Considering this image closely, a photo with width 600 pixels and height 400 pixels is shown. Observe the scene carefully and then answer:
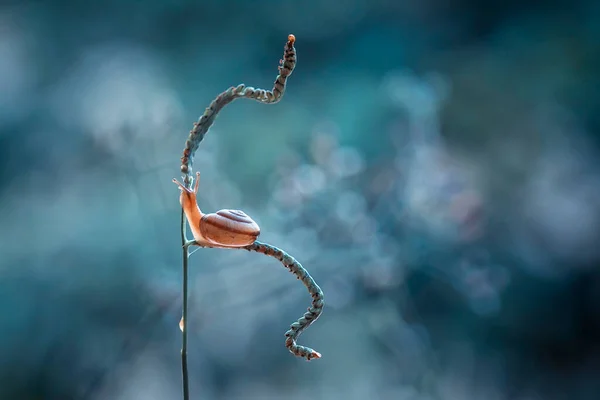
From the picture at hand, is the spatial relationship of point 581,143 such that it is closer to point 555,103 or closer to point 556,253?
point 555,103

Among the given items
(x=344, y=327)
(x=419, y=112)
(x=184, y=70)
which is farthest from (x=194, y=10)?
(x=344, y=327)

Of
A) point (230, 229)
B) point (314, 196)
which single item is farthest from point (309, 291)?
point (314, 196)

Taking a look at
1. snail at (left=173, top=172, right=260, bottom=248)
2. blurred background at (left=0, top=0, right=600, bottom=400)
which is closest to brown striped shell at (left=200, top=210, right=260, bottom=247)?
snail at (left=173, top=172, right=260, bottom=248)

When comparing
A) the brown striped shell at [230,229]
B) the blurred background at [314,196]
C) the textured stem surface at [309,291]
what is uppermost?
the blurred background at [314,196]

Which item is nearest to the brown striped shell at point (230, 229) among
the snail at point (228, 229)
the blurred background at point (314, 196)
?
the snail at point (228, 229)

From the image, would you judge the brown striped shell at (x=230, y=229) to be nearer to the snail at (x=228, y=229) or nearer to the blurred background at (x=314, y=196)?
the snail at (x=228, y=229)

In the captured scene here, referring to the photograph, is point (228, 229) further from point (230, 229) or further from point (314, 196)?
point (314, 196)
